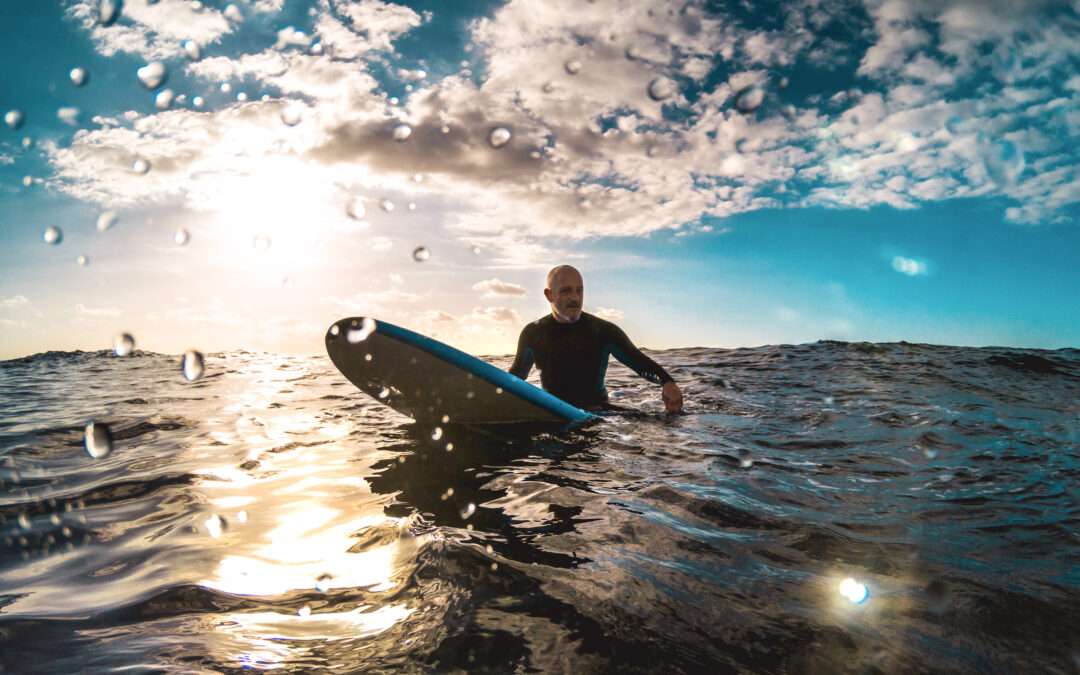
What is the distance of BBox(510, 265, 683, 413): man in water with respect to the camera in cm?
610

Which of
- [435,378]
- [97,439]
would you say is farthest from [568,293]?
[97,439]

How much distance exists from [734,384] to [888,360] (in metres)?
5.25

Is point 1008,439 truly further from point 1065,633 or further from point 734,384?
point 734,384

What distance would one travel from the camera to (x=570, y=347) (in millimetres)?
6191

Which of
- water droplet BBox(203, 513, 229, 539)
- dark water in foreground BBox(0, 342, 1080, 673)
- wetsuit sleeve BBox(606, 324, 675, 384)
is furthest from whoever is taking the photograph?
wetsuit sleeve BBox(606, 324, 675, 384)

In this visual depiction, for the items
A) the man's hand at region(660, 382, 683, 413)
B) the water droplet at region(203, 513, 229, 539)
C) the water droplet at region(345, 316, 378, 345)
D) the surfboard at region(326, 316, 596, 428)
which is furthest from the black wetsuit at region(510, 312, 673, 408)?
the water droplet at region(203, 513, 229, 539)

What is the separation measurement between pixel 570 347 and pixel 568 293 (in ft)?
1.93

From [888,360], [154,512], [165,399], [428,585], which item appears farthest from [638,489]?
[888,360]

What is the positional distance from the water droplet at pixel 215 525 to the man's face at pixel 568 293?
385cm

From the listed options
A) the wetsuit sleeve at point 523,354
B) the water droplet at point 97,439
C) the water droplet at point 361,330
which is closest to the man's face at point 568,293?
the wetsuit sleeve at point 523,354

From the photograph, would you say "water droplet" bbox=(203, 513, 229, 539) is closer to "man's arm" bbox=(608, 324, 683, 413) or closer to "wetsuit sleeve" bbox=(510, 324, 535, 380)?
"wetsuit sleeve" bbox=(510, 324, 535, 380)

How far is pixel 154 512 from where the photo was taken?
10.3ft

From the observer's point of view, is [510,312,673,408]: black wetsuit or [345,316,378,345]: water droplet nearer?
[345,316,378,345]: water droplet

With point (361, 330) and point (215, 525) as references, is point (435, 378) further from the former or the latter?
point (215, 525)
